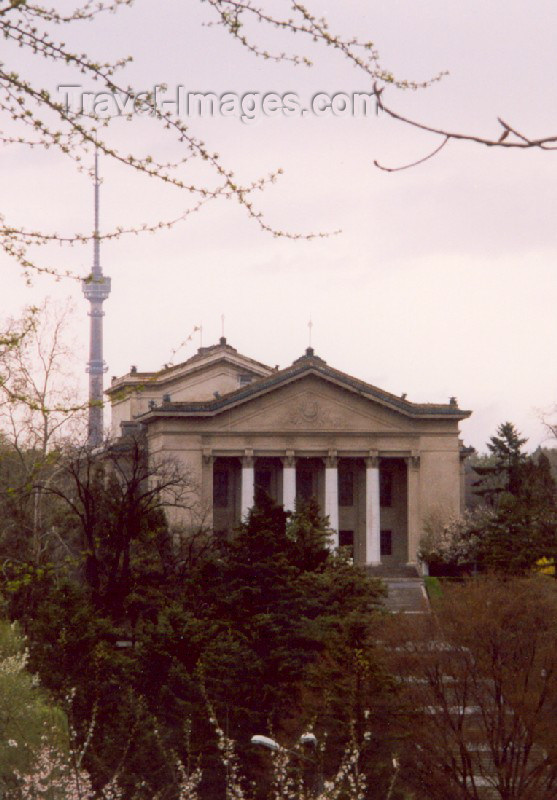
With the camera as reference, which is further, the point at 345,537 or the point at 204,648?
the point at 345,537

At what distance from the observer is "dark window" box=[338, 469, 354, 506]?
3686 inches

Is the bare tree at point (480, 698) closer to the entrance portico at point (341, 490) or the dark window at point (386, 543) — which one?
the entrance portico at point (341, 490)

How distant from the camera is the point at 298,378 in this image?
85.0 m

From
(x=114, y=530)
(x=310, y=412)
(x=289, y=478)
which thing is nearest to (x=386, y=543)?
(x=289, y=478)

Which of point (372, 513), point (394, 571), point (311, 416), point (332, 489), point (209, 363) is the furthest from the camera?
point (209, 363)

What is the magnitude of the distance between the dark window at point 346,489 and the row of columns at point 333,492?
10.9 ft

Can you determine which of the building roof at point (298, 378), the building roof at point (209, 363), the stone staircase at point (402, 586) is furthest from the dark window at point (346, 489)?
the building roof at point (209, 363)

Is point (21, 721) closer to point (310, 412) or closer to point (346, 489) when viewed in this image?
point (310, 412)

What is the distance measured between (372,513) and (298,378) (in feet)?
35.8

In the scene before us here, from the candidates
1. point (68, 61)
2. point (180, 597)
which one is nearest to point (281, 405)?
point (180, 597)

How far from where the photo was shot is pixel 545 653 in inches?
1689

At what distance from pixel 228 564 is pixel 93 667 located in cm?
676

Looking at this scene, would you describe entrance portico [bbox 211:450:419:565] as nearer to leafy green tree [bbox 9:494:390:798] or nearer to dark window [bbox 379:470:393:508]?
dark window [bbox 379:470:393:508]

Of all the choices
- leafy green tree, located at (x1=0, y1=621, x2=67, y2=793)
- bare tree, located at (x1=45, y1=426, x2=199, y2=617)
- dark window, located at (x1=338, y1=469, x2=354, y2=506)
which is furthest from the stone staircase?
leafy green tree, located at (x1=0, y1=621, x2=67, y2=793)
